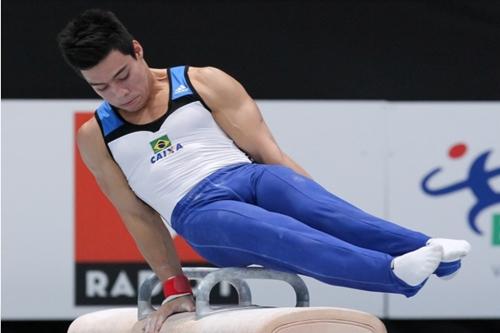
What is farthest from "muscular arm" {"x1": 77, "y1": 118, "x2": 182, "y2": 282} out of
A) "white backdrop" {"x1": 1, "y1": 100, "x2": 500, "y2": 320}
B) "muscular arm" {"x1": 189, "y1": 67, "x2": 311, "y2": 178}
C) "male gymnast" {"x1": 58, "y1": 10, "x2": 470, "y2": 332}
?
"white backdrop" {"x1": 1, "y1": 100, "x2": 500, "y2": 320}

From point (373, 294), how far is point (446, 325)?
0.42 meters

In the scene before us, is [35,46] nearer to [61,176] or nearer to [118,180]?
[61,176]

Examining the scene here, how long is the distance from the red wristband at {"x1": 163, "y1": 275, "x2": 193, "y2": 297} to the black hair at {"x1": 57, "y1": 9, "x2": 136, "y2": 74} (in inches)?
30.0

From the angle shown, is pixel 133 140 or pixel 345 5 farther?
pixel 345 5

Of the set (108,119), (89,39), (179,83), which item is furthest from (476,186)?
(89,39)

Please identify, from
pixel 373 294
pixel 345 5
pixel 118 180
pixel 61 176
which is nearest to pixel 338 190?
pixel 373 294

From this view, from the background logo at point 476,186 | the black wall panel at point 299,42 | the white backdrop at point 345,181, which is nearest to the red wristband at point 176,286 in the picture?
the white backdrop at point 345,181

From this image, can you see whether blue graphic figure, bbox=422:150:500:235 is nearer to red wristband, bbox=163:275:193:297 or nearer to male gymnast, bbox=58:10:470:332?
male gymnast, bbox=58:10:470:332

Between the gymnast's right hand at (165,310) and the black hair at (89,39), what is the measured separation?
812mm

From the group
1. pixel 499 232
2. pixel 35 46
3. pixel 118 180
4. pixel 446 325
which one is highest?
pixel 35 46

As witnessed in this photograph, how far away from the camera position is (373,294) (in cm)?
545

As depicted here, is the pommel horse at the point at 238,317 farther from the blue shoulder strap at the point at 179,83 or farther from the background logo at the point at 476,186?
the background logo at the point at 476,186

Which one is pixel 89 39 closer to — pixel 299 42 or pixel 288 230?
pixel 288 230

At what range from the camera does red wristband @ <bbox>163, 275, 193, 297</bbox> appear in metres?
3.74
